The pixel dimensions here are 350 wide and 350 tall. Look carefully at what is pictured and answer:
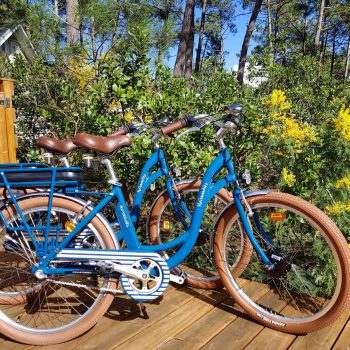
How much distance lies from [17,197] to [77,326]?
2.41 feet

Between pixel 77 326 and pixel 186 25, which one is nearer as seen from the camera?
pixel 77 326

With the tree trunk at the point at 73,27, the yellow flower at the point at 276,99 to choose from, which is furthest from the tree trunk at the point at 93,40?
the yellow flower at the point at 276,99

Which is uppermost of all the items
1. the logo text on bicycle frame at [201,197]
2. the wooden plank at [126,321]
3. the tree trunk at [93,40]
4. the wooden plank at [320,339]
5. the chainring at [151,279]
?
the tree trunk at [93,40]

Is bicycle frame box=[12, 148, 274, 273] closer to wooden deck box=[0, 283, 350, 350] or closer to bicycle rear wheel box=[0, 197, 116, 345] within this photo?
bicycle rear wheel box=[0, 197, 116, 345]

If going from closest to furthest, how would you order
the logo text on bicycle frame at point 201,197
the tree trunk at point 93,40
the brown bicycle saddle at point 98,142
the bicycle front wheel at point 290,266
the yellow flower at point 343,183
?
the bicycle front wheel at point 290,266
the brown bicycle saddle at point 98,142
the logo text on bicycle frame at point 201,197
the yellow flower at point 343,183
the tree trunk at point 93,40

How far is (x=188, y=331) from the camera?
212 centimetres

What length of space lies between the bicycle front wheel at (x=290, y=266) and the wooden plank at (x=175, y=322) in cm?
22

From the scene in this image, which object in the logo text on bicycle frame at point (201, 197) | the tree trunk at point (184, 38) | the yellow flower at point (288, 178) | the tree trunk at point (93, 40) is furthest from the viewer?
the tree trunk at point (184, 38)

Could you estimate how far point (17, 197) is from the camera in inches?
77.7

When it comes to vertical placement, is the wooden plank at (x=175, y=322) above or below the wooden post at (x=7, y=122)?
below

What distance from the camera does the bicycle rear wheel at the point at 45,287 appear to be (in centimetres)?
198

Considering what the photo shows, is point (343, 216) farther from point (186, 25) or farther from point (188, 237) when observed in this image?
point (186, 25)

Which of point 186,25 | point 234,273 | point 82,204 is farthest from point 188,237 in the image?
point 186,25

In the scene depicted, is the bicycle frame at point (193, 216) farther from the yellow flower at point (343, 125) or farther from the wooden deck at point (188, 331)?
the yellow flower at point (343, 125)
